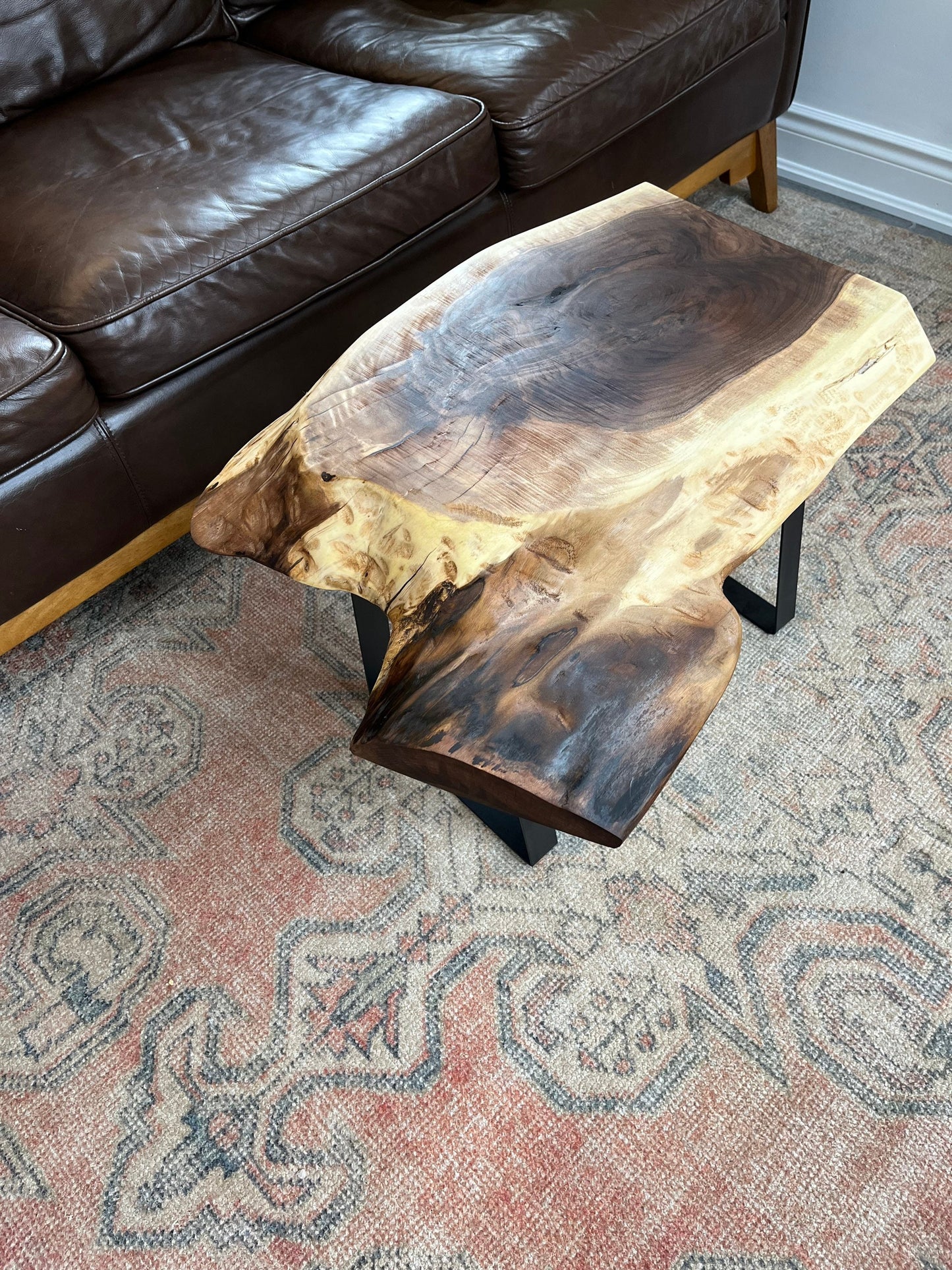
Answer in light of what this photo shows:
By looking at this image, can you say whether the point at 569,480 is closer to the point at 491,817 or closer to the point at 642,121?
the point at 491,817

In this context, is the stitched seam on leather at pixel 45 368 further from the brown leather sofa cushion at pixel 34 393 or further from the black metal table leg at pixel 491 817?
the black metal table leg at pixel 491 817

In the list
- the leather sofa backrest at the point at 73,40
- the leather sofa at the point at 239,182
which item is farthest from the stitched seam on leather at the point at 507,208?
the leather sofa backrest at the point at 73,40

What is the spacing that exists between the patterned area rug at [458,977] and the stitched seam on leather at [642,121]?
75 cm

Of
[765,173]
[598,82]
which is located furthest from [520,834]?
[765,173]

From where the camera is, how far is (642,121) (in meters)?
1.66

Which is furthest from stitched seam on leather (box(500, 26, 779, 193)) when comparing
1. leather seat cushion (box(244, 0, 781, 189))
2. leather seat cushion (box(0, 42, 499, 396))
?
leather seat cushion (box(0, 42, 499, 396))

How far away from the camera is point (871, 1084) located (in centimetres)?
96

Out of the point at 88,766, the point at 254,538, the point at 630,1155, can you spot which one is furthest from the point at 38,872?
the point at 630,1155

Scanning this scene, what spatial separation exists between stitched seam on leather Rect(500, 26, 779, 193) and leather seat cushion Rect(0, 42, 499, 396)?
109 millimetres

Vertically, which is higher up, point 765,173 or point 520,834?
point 765,173

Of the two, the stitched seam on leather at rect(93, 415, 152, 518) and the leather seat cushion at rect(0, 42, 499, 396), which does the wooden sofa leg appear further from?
the stitched seam on leather at rect(93, 415, 152, 518)

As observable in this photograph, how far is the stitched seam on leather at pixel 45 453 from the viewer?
3.97ft

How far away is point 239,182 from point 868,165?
1.42 metres

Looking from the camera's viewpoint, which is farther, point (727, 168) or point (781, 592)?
point (727, 168)
